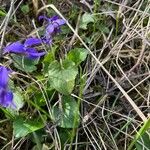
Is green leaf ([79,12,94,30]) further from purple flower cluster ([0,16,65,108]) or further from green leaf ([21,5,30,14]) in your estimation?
green leaf ([21,5,30,14])

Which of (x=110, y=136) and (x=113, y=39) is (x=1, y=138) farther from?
(x=113, y=39)

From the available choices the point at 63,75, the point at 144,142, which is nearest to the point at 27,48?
the point at 63,75

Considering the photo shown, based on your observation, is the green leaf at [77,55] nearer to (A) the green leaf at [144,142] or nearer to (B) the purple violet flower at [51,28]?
(B) the purple violet flower at [51,28]

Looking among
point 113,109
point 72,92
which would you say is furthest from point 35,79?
point 113,109

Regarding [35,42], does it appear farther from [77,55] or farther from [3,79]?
[3,79]

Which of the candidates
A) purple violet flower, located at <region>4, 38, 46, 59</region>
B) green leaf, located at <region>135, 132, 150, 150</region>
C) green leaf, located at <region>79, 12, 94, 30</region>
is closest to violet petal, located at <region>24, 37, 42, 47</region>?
purple violet flower, located at <region>4, 38, 46, 59</region>

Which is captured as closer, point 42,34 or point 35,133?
point 35,133

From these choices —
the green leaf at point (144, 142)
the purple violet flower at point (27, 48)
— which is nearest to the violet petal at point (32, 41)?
the purple violet flower at point (27, 48)

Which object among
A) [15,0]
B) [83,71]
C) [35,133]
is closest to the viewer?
[35,133]
